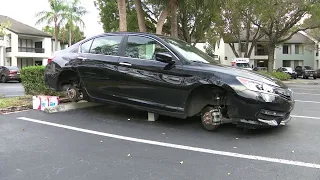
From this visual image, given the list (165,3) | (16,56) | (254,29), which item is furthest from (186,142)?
(16,56)

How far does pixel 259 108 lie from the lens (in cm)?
483

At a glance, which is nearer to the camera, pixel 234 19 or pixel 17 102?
pixel 17 102

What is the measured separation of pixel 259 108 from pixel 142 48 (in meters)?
2.44

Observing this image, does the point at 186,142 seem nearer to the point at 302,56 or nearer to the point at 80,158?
the point at 80,158

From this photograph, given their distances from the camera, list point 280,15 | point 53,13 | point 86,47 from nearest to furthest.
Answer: point 86,47 < point 280,15 < point 53,13

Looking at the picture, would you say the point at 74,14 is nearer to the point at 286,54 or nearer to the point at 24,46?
the point at 24,46

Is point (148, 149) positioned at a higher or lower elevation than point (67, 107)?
lower

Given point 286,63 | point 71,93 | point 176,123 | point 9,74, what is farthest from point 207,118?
point 286,63

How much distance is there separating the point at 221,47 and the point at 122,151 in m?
53.0

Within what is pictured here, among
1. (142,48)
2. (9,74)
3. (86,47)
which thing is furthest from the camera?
(9,74)

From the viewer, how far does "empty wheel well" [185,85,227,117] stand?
5246 mm

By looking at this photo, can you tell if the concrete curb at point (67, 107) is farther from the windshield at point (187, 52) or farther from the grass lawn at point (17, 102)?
the windshield at point (187, 52)

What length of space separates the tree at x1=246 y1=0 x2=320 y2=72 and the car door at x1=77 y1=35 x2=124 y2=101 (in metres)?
20.4

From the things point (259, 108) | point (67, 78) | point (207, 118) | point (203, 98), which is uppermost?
point (67, 78)
